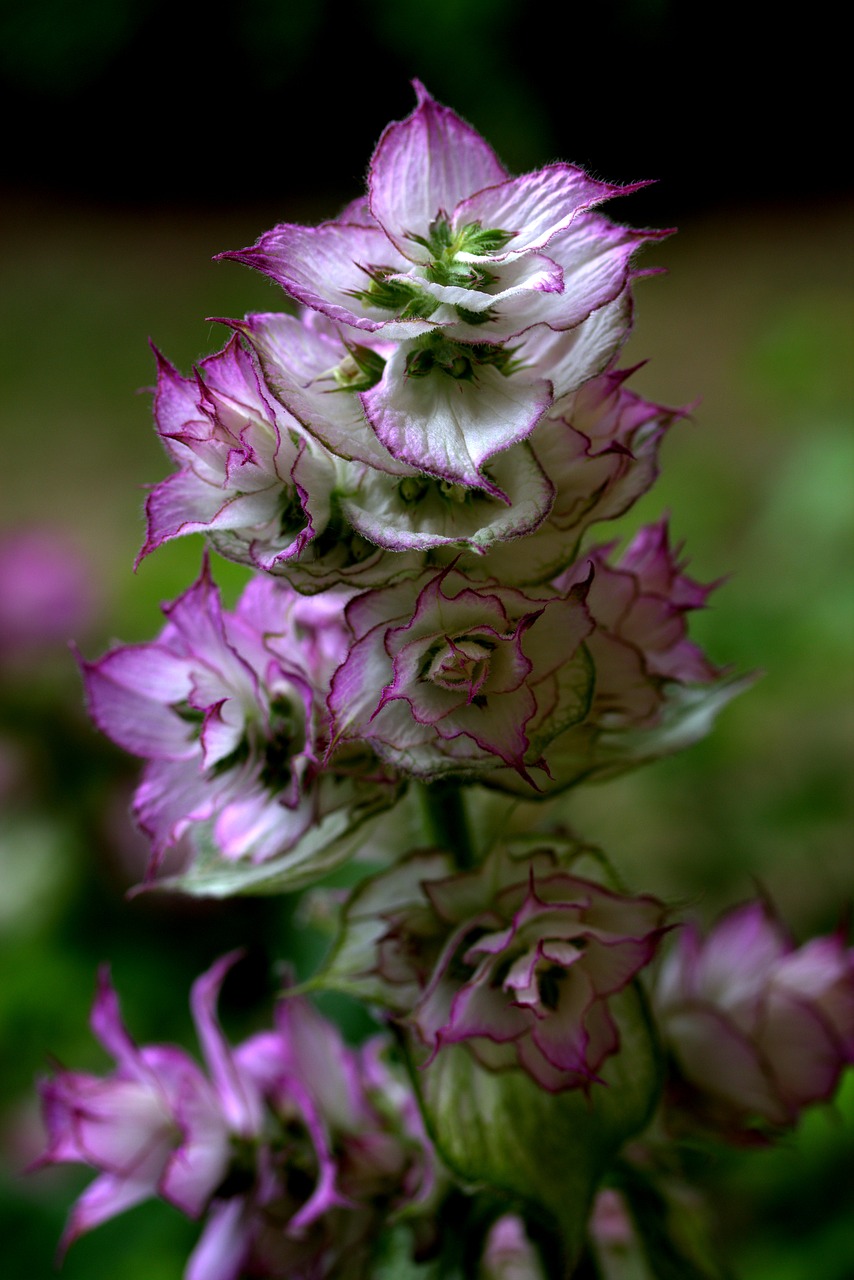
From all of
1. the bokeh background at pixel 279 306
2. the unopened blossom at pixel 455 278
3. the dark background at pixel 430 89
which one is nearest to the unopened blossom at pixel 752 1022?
the bokeh background at pixel 279 306

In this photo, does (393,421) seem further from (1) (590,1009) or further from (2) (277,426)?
(1) (590,1009)

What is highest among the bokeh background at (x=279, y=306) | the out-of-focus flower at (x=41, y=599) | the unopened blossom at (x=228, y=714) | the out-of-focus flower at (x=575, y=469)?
the out-of-focus flower at (x=575, y=469)

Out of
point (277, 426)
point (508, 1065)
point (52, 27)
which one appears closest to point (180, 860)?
point (508, 1065)

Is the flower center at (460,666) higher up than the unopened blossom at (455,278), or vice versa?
the unopened blossom at (455,278)

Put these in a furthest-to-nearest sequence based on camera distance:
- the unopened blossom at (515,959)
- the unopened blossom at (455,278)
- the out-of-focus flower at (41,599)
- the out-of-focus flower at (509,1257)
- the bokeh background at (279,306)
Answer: the out-of-focus flower at (41,599)
the bokeh background at (279,306)
the out-of-focus flower at (509,1257)
the unopened blossom at (515,959)
the unopened blossom at (455,278)

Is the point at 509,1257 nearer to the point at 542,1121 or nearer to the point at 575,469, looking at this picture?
the point at 542,1121

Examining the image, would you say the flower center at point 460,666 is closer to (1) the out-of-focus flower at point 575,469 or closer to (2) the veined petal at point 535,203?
(1) the out-of-focus flower at point 575,469

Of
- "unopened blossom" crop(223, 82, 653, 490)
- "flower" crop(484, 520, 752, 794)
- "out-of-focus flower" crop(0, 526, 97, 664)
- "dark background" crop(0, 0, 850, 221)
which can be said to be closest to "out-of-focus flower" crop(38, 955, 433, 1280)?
"flower" crop(484, 520, 752, 794)
